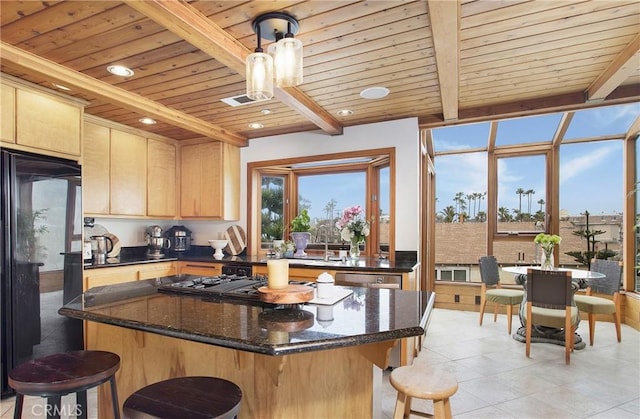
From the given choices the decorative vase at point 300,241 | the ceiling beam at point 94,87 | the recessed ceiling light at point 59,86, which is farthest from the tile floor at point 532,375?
the recessed ceiling light at point 59,86

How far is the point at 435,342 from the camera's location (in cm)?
366

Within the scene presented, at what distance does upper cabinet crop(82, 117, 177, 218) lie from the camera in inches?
136

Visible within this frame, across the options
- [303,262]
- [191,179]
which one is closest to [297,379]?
[303,262]

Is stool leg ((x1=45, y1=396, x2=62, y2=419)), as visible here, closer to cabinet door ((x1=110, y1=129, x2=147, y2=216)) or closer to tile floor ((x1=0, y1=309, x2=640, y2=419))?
tile floor ((x1=0, y1=309, x2=640, y2=419))

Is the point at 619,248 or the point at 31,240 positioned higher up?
the point at 31,240

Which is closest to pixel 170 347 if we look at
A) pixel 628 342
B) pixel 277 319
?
pixel 277 319

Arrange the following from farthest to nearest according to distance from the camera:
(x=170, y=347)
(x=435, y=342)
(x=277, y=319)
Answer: (x=435, y=342)
(x=170, y=347)
(x=277, y=319)

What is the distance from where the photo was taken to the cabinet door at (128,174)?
3664 mm

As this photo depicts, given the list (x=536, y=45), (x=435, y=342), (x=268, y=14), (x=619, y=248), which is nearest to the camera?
(x=268, y=14)

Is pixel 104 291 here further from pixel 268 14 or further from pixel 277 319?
→ pixel 268 14

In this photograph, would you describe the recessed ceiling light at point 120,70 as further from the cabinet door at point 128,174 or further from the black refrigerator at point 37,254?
the cabinet door at point 128,174

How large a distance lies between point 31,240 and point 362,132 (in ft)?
→ 10.0

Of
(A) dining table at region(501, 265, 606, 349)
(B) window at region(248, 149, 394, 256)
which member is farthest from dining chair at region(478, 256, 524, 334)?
(B) window at region(248, 149, 394, 256)

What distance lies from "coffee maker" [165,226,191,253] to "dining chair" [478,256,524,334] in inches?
149
